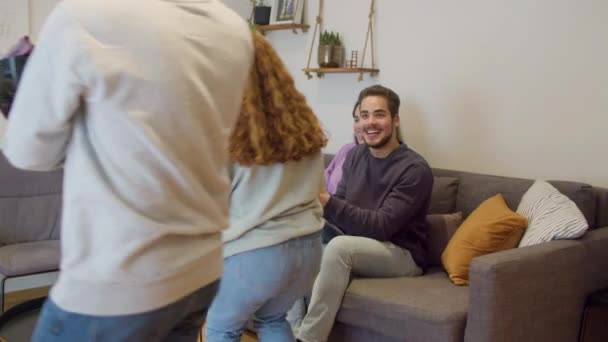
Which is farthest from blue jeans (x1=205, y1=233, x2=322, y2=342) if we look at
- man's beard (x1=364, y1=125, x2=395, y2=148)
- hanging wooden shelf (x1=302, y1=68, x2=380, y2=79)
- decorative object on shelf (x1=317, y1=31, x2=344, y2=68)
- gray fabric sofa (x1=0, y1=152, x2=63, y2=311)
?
decorative object on shelf (x1=317, y1=31, x2=344, y2=68)

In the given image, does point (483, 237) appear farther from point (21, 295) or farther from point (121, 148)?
point (21, 295)

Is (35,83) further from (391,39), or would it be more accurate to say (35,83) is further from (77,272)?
(391,39)

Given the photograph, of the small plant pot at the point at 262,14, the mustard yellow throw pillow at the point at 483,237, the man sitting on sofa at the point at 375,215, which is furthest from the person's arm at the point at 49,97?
the small plant pot at the point at 262,14

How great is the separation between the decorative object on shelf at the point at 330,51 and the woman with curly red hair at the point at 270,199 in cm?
196

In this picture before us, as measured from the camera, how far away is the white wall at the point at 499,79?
8.31ft

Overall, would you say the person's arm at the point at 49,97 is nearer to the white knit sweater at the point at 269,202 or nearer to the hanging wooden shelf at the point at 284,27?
the white knit sweater at the point at 269,202

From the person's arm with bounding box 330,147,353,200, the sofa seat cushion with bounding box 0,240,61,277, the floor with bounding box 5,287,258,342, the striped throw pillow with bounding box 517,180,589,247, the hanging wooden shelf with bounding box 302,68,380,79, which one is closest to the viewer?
the striped throw pillow with bounding box 517,180,589,247

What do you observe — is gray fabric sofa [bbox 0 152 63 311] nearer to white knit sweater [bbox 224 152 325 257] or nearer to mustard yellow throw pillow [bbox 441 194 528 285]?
white knit sweater [bbox 224 152 325 257]

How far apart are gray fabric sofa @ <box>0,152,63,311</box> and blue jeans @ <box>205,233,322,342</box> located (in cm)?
128

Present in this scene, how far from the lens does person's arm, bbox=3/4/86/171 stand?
821mm

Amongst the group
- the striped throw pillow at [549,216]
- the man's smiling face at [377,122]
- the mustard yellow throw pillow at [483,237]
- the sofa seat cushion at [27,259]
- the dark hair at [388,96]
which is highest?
the dark hair at [388,96]

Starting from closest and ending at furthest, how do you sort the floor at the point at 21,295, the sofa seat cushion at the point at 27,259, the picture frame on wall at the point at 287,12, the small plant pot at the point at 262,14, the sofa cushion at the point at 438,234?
the sofa seat cushion at the point at 27,259, the sofa cushion at the point at 438,234, the floor at the point at 21,295, the picture frame on wall at the point at 287,12, the small plant pot at the point at 262,14

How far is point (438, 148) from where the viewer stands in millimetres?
3049

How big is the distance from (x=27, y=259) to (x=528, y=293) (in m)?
1.93
